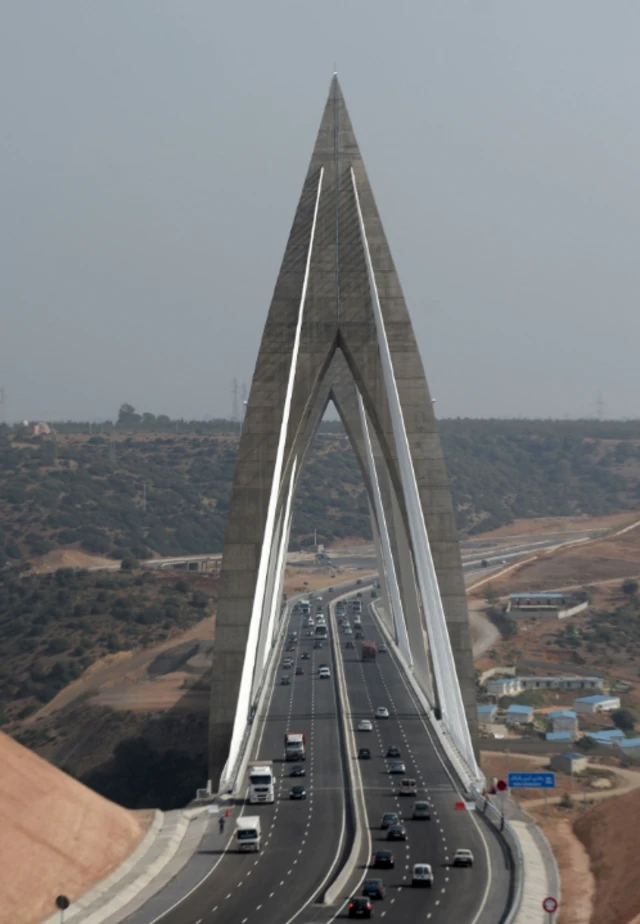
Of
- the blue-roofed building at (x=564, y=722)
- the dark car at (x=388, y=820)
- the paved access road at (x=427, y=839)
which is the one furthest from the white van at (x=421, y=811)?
the blue-roofed building at (x=564, y=722)

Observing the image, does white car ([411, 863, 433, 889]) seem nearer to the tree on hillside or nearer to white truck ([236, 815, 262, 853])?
white truck ([236, 815, 262, 853])

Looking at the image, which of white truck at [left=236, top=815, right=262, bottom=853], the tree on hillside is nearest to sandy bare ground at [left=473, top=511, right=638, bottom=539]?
the tree on hillside

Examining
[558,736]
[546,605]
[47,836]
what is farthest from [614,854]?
[546,605]

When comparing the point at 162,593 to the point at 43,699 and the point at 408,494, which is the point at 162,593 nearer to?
the point at 43,699

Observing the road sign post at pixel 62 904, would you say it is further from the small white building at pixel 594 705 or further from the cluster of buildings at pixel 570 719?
the small white building at pixel 594 705

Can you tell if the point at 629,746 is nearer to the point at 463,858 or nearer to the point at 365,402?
the point at 365,402

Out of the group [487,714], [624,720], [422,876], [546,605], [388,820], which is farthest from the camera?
[546,605]
